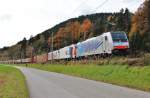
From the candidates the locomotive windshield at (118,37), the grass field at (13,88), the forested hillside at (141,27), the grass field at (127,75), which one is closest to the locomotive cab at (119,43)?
the locomotive windshield at (118,37)

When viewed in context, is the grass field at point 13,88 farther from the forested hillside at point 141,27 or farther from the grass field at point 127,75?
the forested hillside at point 141,27

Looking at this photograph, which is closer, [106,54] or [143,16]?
[106,54]

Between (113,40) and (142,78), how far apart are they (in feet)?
58.3

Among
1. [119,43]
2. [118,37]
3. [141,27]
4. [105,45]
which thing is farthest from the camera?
[141,27]

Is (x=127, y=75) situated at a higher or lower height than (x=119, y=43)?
lower

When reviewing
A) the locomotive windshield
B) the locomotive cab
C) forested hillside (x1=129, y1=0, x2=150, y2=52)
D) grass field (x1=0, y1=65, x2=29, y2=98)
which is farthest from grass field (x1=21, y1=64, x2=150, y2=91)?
forested hillside (x1=129, y1=0, x2=150, y2=52)

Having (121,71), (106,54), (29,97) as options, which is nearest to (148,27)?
(106,54)

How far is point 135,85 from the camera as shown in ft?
80.2

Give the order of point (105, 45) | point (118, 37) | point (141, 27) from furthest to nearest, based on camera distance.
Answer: point (141, 27), point (105, 45), point (118, 37)

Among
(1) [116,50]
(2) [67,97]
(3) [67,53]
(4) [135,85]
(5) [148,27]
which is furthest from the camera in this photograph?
(5) [148,27]

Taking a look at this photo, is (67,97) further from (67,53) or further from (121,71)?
(67,53)

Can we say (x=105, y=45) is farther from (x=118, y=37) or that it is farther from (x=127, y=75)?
(x=127, y=75)

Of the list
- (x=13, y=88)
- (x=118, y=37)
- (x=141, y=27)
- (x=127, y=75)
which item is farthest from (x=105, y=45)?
(x=141, y=27)

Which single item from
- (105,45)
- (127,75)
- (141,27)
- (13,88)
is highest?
(141,27)
